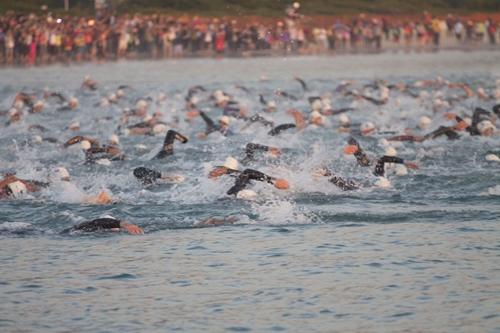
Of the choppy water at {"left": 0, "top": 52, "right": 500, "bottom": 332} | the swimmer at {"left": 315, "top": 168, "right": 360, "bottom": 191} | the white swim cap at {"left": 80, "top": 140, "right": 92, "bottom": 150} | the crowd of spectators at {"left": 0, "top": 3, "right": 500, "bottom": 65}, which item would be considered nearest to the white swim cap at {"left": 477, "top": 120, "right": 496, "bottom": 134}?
the choppy water at {"left": 0, "top": 52, "right": 500, "bottom": 332}

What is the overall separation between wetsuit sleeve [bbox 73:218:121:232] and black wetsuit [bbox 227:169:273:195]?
2745 mm

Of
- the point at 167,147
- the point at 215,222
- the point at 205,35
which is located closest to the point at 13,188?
the point at 215,222

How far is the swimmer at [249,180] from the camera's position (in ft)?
58.9

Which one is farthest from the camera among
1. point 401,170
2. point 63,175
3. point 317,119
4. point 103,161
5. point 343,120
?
point 343,120

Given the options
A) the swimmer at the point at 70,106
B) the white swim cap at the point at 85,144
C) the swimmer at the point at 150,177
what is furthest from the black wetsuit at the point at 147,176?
the swimmer at the point at 70,106

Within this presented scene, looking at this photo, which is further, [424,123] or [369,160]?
[424,123]

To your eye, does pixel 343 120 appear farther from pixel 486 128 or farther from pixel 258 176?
pixel 258 176

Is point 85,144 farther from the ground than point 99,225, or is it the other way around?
point 99,225

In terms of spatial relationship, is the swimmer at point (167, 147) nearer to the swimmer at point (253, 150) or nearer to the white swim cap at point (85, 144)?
the white swim cap at point (85, 144)

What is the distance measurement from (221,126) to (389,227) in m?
12.6

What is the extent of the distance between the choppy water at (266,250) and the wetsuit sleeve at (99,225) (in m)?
0.13

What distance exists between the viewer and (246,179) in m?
18.2

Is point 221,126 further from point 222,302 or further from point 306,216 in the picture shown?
point 222,302

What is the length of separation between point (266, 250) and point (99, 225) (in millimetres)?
2428
